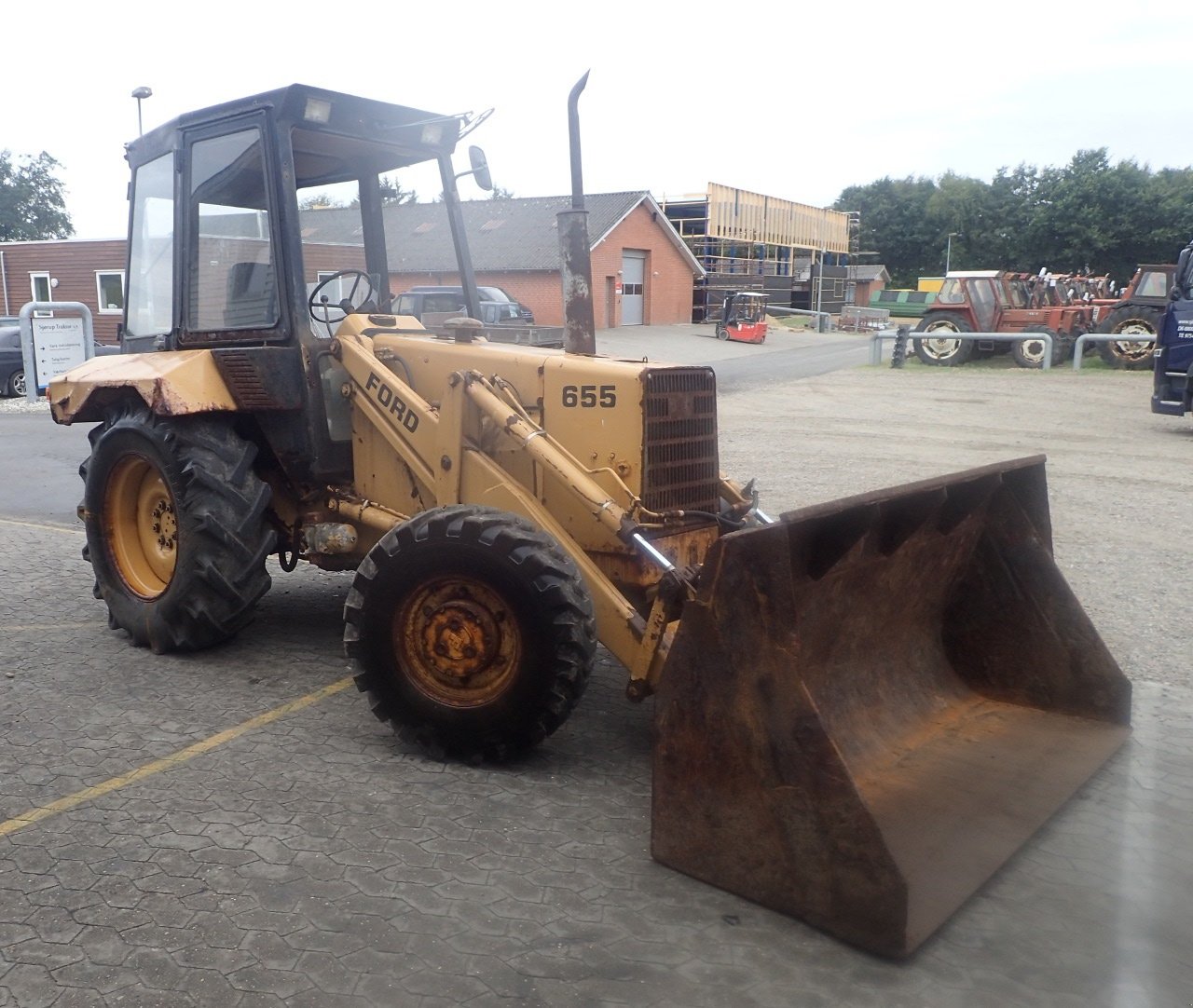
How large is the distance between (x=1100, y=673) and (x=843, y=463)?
8293 millimetres

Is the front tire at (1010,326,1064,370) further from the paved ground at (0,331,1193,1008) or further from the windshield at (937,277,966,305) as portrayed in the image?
the paved ground at (0,331,1193,1008)

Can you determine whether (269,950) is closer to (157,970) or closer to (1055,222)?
(157,970)

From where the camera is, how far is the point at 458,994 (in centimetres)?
294

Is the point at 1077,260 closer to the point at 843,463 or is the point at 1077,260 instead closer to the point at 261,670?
the point at 843,463

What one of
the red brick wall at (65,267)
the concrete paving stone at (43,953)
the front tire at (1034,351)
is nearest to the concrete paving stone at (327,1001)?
the concrete paving stone at (43,953)

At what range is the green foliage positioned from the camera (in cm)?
5719

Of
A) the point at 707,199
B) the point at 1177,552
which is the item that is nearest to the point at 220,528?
the point at 1177,552

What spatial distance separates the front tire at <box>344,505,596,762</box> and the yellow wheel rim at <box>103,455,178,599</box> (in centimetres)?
215

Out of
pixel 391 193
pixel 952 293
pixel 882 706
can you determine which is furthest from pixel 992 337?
pixel 882 706

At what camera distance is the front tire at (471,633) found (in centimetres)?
404

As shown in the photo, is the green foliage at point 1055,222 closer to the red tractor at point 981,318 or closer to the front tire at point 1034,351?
the red tractor at point 981,318

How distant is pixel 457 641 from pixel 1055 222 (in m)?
63.3

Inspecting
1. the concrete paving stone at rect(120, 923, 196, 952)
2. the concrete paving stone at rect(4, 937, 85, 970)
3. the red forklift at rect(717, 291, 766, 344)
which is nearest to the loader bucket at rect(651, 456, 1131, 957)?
the concrete paving stone at rect(120, 923, 196, 952)

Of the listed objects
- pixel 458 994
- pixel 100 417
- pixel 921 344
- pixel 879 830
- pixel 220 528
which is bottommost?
pixel 458 994
